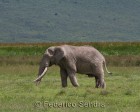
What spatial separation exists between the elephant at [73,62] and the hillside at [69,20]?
99145mm

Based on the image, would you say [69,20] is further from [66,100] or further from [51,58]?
[66,100]

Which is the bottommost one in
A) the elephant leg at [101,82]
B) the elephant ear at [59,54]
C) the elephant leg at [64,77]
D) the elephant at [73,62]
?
the elephant leg at [101,82]

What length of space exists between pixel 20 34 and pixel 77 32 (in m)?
13.1

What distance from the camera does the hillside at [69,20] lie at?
128 metres

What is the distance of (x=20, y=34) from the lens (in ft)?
420

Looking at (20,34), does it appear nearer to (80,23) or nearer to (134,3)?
(80,23)

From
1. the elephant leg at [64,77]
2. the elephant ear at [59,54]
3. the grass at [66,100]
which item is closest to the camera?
the grass at [66,100]

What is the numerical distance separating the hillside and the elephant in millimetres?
99145

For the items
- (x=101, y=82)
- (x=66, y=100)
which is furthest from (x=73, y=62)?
(x=66, y=100)

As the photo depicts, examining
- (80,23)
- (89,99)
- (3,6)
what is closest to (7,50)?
(89,99)

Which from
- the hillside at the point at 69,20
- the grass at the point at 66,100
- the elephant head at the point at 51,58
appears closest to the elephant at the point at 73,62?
the elephant head at the point at 51,58

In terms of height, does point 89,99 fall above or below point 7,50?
above

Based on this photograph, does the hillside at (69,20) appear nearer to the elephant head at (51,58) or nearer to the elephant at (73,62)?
the elephant at (73,62)

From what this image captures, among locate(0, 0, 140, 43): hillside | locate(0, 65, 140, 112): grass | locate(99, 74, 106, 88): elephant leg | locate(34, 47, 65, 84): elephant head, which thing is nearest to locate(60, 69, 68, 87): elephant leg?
locate(34, 47, 65, 84): elephant head
